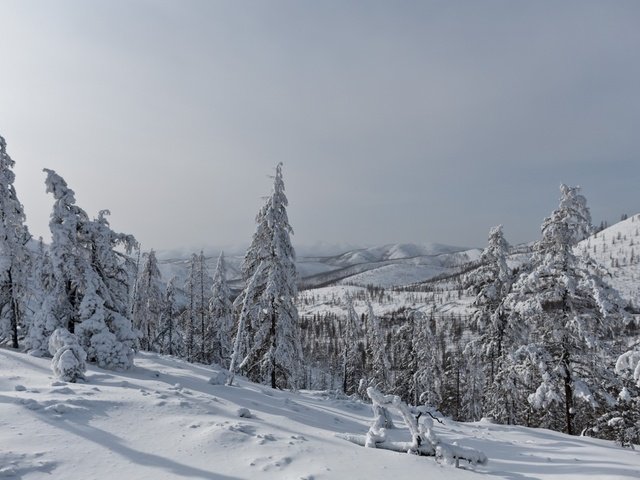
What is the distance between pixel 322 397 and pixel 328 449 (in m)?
12.1

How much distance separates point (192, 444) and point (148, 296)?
35.8m

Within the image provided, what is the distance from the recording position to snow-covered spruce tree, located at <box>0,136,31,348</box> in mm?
21688

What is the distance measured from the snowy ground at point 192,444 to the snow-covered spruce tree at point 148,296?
26.4 meters

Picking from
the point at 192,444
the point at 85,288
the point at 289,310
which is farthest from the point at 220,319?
the point at 192,444

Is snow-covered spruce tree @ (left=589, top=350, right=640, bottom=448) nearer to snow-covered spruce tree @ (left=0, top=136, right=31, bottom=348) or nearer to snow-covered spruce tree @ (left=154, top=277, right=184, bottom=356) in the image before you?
snow-covered spruce tree @ (left=0, top=136, right=31, bottom=348)

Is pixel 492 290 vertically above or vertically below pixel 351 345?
above

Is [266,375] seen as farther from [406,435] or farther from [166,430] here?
[166,430]

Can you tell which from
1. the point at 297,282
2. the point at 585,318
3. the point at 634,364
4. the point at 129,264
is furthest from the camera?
the point at 297,282

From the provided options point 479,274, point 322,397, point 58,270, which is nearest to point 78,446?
point 58,270

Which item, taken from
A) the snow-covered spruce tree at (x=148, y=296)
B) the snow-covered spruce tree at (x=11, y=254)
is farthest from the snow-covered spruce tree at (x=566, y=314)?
the snow-covered spruce tree at (x=148, y=296)

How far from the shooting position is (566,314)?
58.8 feet

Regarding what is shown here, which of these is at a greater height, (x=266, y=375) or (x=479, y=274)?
(x=479, y=274)

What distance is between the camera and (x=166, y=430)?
9.48 metres

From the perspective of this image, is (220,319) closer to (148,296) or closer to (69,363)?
(148,296)
